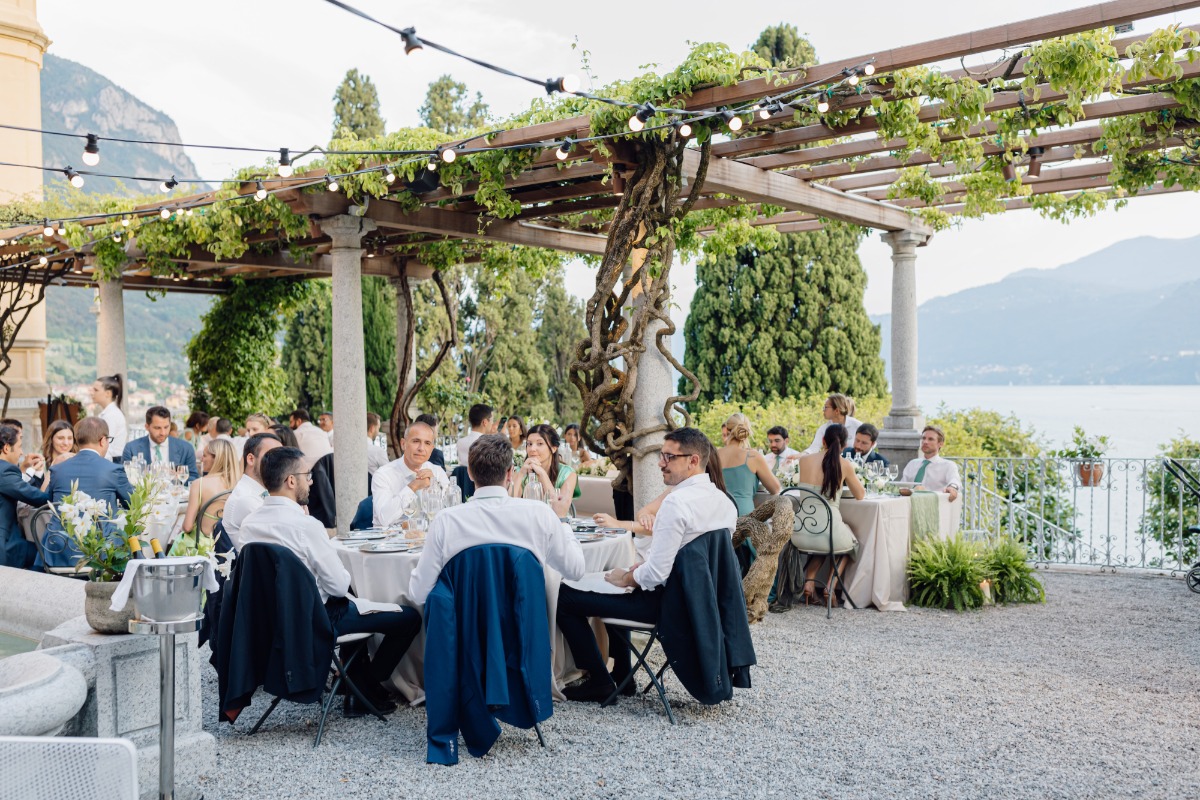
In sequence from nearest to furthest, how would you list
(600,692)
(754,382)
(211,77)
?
(600,692)
(754,382)
(211,77)

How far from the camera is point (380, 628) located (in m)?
4.47

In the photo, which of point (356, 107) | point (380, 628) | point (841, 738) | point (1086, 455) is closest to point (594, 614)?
point (380, 628)

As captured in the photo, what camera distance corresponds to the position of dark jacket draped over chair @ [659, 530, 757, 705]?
173 inches

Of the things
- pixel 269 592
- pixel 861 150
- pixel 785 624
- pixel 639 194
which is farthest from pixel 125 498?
pixel 861 150

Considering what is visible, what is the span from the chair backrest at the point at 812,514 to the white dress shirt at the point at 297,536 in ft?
11.5

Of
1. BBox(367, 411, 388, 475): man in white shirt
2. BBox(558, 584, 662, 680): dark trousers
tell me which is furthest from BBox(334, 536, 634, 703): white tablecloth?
BBox(367, 411, 388, 475): man in white shirt

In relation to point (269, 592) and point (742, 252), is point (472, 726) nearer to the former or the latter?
point (269, 592)

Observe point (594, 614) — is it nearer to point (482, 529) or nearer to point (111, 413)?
point (482, 529)

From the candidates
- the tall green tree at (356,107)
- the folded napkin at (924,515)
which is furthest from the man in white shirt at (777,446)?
the tall green tree at (356,107)

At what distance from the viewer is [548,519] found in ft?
13.7

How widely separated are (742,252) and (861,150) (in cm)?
877

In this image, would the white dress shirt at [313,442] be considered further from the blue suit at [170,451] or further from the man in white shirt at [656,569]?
the man in white shirt at [656,569]

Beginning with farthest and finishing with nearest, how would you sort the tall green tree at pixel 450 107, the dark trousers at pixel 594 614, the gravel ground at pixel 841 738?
1. the tall green tree at pixel 450 107
2. the dark trousers at pixel 594 614
3. the gravel ground at pixel 841 738

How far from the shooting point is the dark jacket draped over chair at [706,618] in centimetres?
439
